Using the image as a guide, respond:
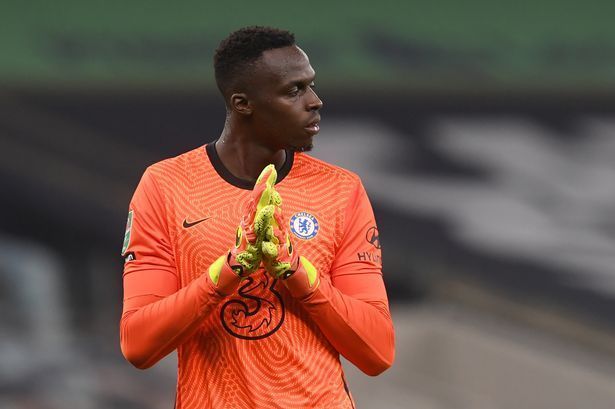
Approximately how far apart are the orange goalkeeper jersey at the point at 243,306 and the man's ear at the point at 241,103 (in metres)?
0.16

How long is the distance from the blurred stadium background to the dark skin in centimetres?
415

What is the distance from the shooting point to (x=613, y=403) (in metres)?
7.02

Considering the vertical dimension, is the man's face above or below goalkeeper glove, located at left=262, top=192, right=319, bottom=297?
above

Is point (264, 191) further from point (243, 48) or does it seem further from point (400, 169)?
point (400, 169)

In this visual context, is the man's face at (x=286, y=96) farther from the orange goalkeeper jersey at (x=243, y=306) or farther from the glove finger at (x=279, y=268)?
the glove finger at (x=279, y=268)

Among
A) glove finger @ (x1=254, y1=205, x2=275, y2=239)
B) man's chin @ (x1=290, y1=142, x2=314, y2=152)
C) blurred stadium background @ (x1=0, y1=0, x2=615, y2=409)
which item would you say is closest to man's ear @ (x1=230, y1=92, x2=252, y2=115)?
man's chin @ (x1=290, y1=142, x2=314, y2=152)

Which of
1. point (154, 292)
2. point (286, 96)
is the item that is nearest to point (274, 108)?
point (286, 96)

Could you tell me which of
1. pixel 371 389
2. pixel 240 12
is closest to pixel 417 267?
pixel 371 389

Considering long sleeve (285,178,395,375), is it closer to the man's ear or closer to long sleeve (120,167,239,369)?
long sleeve (120,167,239,369)

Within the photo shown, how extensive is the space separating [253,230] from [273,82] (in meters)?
0.40

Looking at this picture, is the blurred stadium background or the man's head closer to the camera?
the man's head

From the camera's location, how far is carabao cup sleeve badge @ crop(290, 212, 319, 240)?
113 inches

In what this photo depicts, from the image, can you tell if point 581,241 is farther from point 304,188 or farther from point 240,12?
point 304,188

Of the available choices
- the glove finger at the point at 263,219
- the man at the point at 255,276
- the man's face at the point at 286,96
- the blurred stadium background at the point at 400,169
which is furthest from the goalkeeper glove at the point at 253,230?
the blurred stadium background at the point at 400,169
